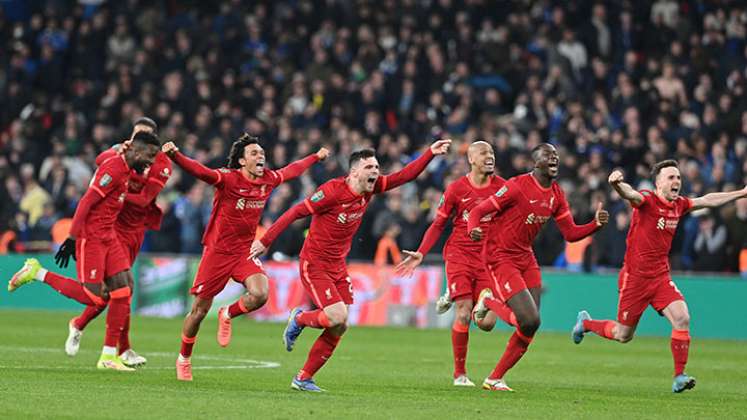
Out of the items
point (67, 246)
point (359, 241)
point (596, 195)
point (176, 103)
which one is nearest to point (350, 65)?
point (176, 103)

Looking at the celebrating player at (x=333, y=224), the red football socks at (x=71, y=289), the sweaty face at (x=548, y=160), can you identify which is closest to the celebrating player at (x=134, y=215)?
the red football socks at (x=71, y=289)

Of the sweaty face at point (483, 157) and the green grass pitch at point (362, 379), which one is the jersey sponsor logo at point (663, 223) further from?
the sweaty face at point (483, 157)

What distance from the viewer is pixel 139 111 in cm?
3188

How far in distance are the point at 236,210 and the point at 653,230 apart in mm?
4424

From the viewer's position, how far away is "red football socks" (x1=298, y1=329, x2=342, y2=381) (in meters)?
14.3

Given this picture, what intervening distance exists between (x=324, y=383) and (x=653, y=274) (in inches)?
145

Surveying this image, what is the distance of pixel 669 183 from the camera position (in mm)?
15852

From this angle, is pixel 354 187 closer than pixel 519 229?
Yes

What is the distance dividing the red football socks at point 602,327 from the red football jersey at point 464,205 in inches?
59.3

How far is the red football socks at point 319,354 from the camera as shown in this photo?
46.9 feet

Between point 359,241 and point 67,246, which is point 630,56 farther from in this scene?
point 67,246

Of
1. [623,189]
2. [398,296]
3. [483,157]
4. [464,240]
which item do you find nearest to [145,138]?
[483,157]

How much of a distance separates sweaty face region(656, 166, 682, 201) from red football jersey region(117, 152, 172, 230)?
17.4ft

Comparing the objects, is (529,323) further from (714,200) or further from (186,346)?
(186,346)
